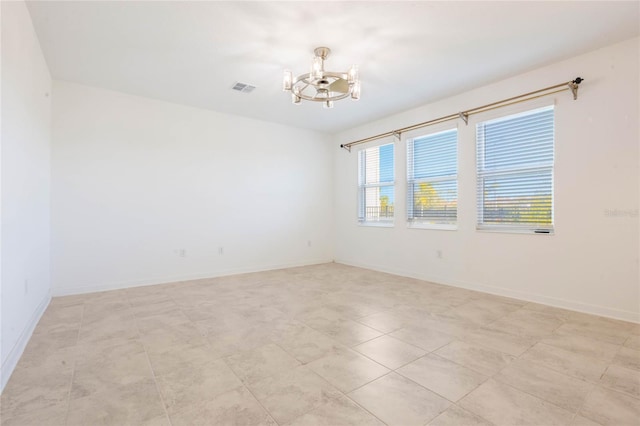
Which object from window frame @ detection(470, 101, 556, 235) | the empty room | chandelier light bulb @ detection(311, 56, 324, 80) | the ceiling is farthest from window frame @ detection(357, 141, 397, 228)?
chandelier light bulb @ detection(311, 56, 324, 80)

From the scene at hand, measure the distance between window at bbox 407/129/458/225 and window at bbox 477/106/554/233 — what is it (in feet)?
1.32

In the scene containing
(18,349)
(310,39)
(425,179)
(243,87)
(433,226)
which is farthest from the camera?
(425,179)

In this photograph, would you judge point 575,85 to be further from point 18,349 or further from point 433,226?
point 18,349

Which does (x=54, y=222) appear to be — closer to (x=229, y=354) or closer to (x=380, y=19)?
(x=229, y=354)

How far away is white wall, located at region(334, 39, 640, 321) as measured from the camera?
2920 millimetres

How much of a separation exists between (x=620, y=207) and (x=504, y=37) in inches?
77.6

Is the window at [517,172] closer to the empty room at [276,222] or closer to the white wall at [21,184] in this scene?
the empty room at [276,222]

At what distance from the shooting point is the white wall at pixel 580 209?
2920mm

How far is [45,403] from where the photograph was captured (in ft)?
5.52

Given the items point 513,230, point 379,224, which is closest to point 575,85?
point 513,230

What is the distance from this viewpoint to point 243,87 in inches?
156

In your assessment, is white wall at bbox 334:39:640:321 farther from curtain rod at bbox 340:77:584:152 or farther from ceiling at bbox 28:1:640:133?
ceiling at bbox 28:1:640:133

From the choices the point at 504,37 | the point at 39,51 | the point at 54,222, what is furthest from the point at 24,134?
the point at 504,37

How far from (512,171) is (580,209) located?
0.80 meters
